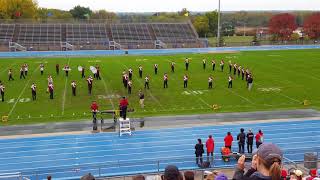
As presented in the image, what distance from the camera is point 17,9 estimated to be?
87125 millimetres

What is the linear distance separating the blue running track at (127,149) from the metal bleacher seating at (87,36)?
148 feet

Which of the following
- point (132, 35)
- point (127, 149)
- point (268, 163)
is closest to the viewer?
point (268, 163)

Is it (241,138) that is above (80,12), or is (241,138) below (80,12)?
below

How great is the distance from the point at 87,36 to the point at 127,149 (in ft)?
180

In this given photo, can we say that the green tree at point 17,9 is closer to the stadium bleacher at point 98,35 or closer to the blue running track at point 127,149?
the stadium bleacher at point 98,35

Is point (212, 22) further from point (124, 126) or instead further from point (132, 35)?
point (124, 126)

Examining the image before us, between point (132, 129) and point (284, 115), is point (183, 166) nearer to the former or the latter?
point (132, 129)

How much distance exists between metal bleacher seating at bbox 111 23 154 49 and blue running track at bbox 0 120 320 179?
4573 centimetres

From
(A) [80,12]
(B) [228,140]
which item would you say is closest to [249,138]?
(B) [228,140]

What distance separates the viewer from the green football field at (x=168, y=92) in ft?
75.3

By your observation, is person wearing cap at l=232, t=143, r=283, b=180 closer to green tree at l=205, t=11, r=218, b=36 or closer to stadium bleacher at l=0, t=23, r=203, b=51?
stadium bleacher at l=0, t=23, r=203, b=51

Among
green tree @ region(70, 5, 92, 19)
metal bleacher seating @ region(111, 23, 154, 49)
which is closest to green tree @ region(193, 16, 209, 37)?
metal bleacher seating @ region(111, 23, 154, 49)

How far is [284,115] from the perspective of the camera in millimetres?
21672

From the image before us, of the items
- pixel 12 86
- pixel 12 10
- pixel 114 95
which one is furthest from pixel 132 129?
pixel 12 10
